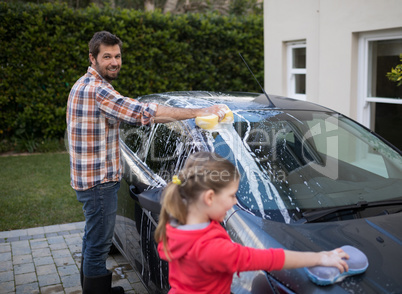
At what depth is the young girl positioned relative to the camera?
1.74 meters

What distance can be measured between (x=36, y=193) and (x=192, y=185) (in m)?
5.12

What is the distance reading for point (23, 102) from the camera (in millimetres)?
8859

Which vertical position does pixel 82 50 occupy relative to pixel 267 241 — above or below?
above

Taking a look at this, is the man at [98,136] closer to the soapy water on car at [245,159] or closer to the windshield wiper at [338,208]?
the soapy water on car at [245,159]

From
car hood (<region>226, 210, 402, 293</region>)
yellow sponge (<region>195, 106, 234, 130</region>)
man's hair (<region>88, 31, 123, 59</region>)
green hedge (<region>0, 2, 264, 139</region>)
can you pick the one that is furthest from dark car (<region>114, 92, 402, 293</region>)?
green hedge (<region>0, 2, 264, 139</region>)

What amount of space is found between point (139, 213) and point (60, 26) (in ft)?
22.8

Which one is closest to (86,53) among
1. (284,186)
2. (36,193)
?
(36,193)

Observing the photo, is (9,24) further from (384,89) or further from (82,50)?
(384,89)

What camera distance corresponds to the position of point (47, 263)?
4199 millimetres

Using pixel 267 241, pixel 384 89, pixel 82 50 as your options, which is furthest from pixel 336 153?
pixel 82 50

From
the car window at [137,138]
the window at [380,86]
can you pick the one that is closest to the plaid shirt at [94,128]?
the car window at [137,138]

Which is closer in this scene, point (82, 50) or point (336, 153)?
point (336, 153)

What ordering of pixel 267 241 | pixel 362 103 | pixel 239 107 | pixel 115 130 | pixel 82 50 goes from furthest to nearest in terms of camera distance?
pixel 82 50 < pixel 362 103 < pixel 239 107 < pixel 115 130 < pixel 267 241

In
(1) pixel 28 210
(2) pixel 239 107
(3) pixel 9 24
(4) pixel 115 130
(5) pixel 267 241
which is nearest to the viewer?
(5) pixel 267 241
